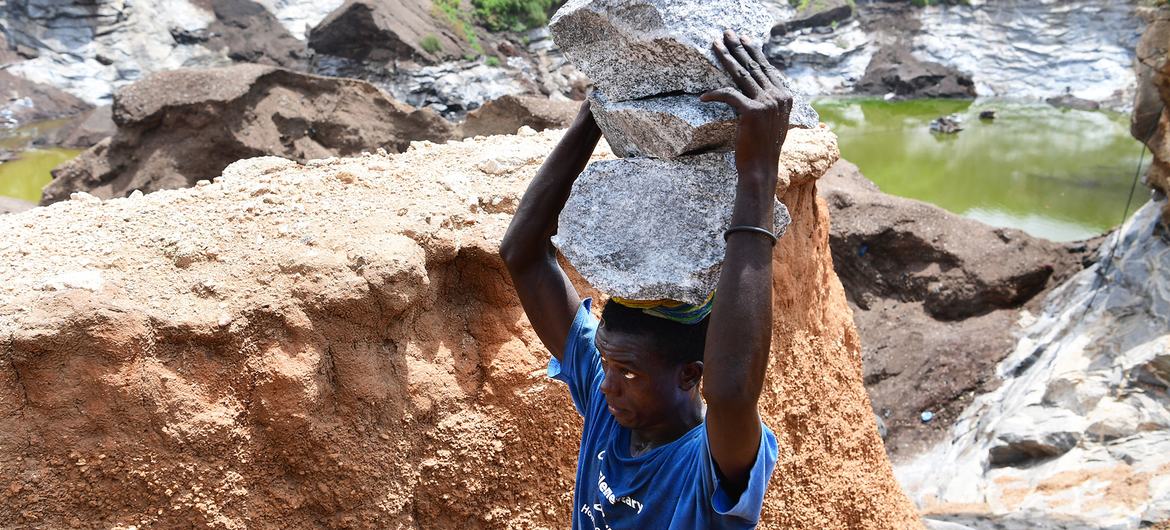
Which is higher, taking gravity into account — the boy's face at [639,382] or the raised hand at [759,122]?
the raised hand at [759,122]

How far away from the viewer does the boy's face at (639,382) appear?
1834 millimetres

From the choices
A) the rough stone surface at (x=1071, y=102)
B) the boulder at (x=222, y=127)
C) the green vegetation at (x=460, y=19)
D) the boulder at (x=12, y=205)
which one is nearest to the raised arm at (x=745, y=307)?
the boulder at (x=222, y=127)

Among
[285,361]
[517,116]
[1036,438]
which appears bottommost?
[1036,438]

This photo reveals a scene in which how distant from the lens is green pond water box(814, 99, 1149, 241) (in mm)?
14453

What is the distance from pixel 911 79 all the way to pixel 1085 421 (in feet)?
55.2

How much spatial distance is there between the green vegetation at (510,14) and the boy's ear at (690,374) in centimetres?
2108

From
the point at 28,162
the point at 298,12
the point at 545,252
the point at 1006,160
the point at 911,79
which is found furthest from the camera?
the point at 911,79

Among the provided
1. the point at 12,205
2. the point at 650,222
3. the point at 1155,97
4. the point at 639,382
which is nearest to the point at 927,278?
the point at 1155,97

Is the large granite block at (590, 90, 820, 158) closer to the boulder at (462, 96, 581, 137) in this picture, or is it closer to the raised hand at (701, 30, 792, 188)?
the raised hand at (701, 30, 792, 188)

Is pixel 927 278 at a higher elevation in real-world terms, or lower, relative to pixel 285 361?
lower

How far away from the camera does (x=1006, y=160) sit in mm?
17172

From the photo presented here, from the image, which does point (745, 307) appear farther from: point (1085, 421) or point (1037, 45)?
point (1037, 45)

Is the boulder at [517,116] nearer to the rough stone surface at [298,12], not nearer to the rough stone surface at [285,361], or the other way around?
the rough stone surface at [285,361]

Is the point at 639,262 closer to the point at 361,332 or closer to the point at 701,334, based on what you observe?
the point at 701,334
